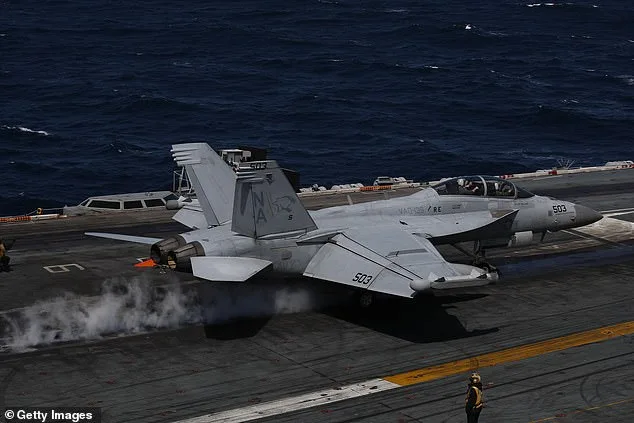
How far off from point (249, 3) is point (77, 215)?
10694 cm

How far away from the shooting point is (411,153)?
8462 cm

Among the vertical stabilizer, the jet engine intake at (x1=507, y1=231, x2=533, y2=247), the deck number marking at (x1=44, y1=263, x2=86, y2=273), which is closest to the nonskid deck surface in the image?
the deck number marking at (x1=44, y1=263, x2=86, y2=273)

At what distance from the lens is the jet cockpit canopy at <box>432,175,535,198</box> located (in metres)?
36.2

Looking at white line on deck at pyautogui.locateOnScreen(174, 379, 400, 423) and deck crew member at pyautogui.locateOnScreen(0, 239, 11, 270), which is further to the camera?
deck crew member at pyautogui.locateOnScreen(0, 239, 11, 270)

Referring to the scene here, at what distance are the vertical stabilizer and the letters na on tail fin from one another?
105 inches

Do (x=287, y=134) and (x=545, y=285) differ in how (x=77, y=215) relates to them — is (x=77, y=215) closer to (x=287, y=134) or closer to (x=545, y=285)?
(x=545, y=285)

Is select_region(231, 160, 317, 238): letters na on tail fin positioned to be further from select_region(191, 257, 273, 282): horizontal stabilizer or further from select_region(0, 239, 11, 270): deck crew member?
select_region(0, 239, 11, 270): deck crew member

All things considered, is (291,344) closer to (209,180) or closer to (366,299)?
(366,299)

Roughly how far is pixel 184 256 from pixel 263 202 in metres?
3.16

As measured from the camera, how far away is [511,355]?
95.8ft

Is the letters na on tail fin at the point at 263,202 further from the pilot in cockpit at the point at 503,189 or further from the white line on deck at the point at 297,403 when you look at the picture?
the pilot in cockpit at the point at 503,189

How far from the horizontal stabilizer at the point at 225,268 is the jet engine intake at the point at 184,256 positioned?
0.77ft

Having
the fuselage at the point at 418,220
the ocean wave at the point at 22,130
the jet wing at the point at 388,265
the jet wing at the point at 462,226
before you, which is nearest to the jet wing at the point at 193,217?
the fuselage at the point at 418,220

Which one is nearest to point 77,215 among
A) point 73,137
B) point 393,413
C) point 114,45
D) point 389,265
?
point 389,265
